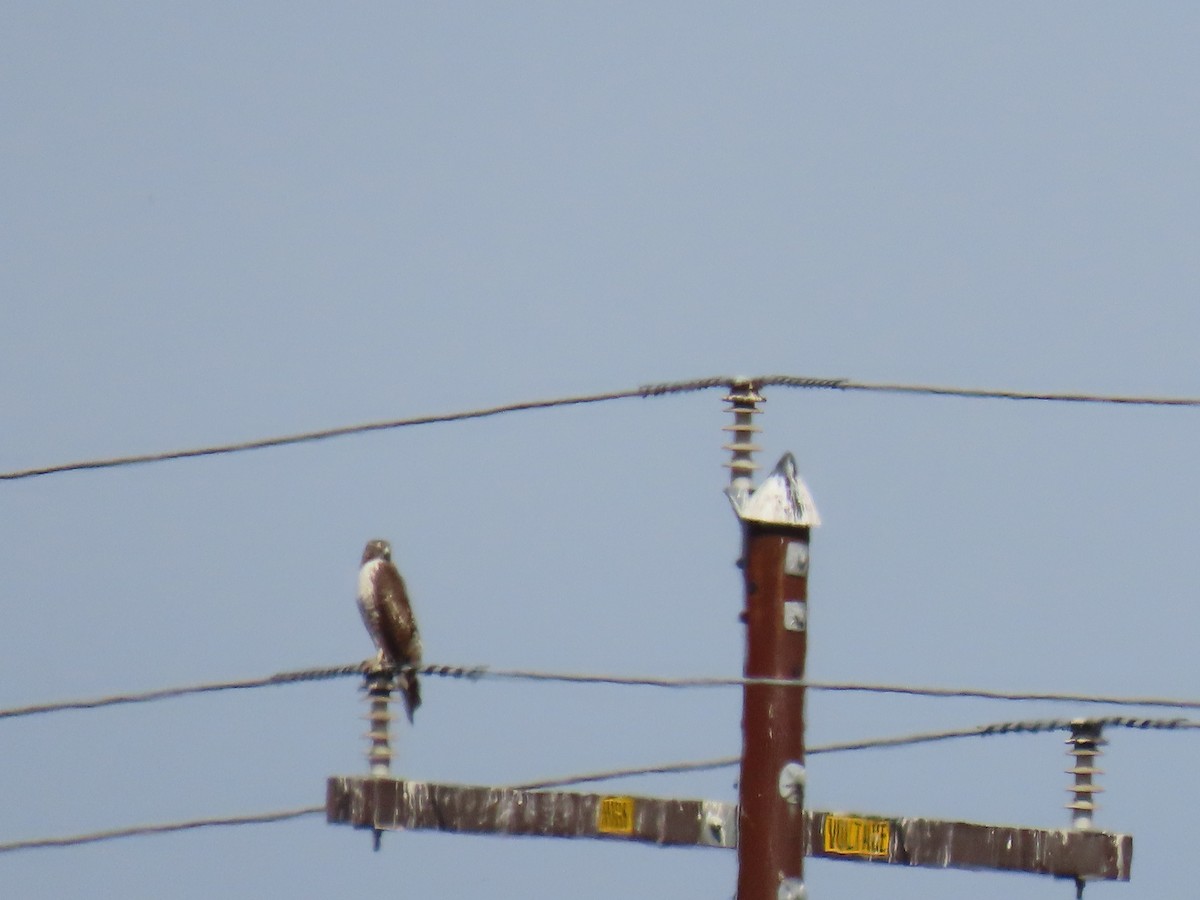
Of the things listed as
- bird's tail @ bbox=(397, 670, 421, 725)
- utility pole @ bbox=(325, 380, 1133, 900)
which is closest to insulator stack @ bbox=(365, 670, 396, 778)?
utility pole @ bbox=(325, 380, 1133, 900)

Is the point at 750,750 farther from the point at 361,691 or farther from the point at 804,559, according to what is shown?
the point at 361,691

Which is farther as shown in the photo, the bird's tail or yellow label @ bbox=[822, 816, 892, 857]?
the bird's tail

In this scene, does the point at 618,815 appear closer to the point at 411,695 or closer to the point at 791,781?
the point at 791,781

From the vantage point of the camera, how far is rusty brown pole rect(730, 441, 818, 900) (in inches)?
295

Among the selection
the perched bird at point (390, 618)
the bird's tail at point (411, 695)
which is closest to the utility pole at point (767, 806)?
the bird's tail at point (411, 695)

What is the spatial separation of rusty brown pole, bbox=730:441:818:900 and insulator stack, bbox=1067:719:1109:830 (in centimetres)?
109

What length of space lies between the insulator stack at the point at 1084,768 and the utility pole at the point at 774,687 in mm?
1093

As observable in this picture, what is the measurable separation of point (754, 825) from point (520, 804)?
36.0 inches

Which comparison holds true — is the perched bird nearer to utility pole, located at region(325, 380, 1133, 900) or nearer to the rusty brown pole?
utility pole, located at region(325, 380, 1133, 900)

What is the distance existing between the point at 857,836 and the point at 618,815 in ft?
2.70

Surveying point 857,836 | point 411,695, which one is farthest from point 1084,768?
point 411,695

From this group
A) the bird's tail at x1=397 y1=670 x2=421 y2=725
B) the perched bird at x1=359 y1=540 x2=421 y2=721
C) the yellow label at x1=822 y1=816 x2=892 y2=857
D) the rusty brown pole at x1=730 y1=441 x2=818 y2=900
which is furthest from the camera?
the perched bird at x1=359 y1=540 x2=421 y2=721

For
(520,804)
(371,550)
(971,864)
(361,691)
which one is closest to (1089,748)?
(971,864)

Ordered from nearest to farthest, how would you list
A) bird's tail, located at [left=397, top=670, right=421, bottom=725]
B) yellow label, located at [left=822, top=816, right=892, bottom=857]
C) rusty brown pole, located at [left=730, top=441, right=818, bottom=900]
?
1. rusty brown pole, located at [left=730, top=441, right=818, bottom=900]
2. yellow label, located at [left=822, top=816, right=892, bottom=857]
3. bird's tail, located at [left=397, top=670, right=421, bottom=725]
